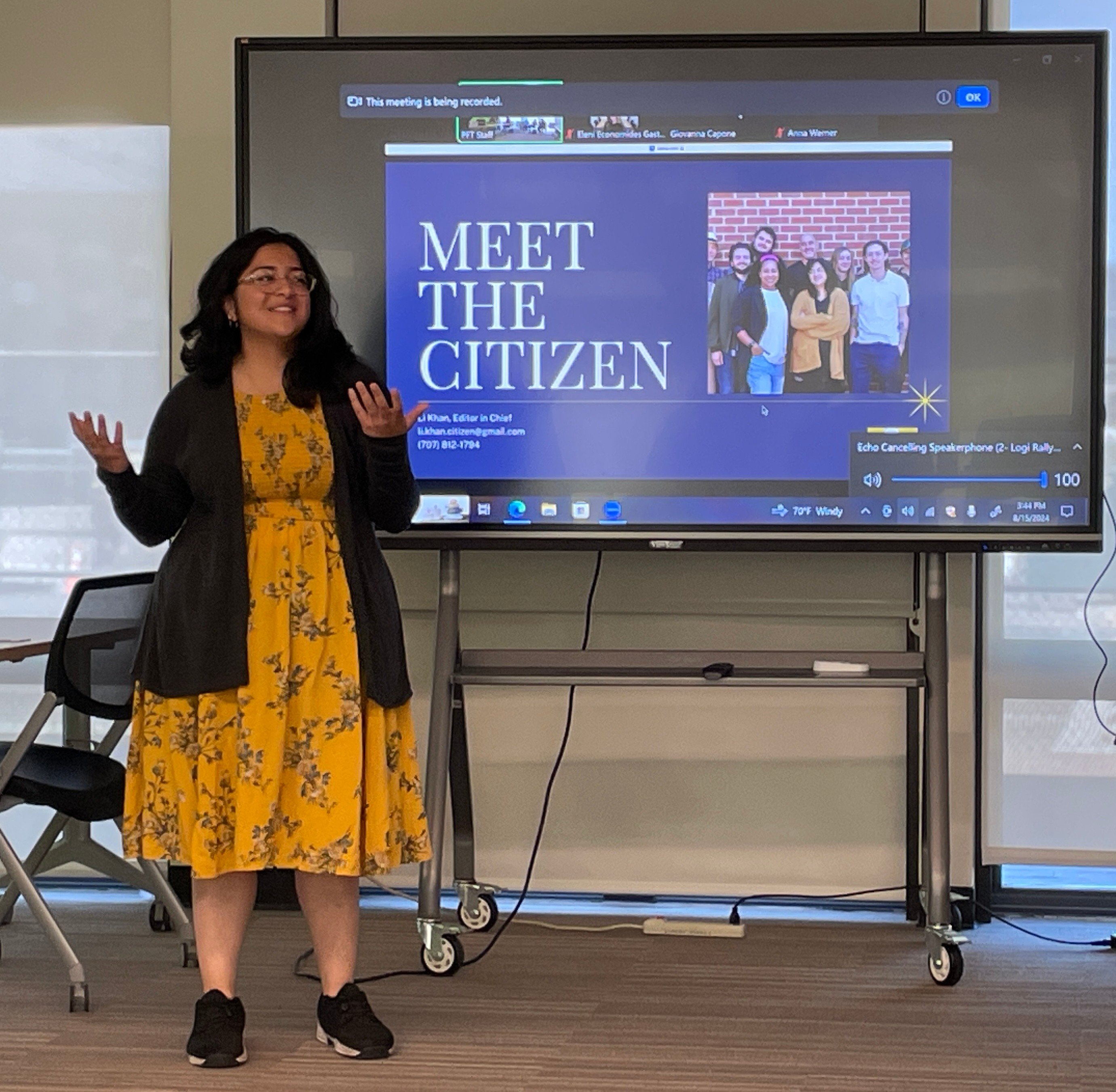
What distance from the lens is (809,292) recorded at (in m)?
3.37

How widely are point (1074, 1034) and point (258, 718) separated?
1665 millimetres

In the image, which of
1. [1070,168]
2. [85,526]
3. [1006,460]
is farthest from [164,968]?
Answer: [1070,168]

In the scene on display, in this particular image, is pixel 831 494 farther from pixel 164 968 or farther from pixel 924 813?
pixel 164 968

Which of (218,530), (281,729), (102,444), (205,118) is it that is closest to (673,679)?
(281,729)

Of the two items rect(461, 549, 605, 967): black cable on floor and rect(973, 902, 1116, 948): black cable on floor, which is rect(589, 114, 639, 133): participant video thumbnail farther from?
rect(973, 902, 1116, 948): black cable on floor

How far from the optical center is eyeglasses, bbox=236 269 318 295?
274 cm

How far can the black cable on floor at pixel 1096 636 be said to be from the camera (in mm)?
3824

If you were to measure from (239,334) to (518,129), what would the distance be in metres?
0.97

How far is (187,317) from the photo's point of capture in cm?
403

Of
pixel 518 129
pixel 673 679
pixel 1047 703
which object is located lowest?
pixel 1047 703

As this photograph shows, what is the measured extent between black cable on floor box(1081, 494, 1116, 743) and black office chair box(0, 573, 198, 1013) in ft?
7.61

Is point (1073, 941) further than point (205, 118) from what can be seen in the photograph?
No

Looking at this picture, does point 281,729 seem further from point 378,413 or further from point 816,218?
point 816,218

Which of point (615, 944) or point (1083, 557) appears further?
point (1083, 557)
